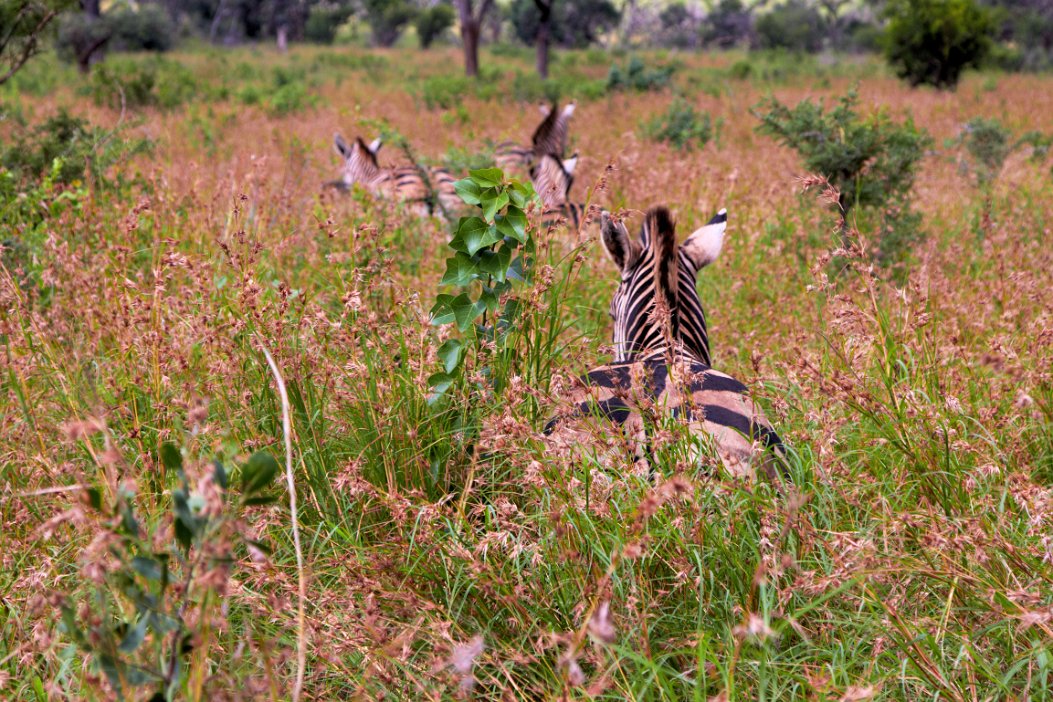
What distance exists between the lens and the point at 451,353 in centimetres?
294

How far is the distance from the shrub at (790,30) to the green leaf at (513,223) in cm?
3955

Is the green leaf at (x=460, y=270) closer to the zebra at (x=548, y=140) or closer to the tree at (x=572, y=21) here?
the zebra at (x=548, y=140)

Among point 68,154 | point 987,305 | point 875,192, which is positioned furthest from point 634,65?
point 987,305

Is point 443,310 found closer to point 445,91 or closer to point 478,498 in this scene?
point 478,498

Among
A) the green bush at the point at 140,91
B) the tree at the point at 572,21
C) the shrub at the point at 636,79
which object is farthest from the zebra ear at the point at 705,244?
the tree at the point at 572,21

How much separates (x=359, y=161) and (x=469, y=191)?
7.22m

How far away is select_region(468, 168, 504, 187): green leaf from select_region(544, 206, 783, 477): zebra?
16.3 inches

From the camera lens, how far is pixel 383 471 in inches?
110

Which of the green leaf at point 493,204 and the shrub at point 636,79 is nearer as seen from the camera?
the green leaf at point 493,204

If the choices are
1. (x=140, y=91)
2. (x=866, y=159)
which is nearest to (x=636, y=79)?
(x=140, y=91)

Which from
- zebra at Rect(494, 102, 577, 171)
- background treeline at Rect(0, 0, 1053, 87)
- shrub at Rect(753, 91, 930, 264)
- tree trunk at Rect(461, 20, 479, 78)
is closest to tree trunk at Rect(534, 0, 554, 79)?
background treeline at Rect(0, 0, 1053, 87)

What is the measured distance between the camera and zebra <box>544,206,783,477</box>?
7.97 feet

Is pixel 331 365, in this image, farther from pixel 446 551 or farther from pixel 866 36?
pixel 866 36

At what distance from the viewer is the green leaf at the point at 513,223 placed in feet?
9.69
